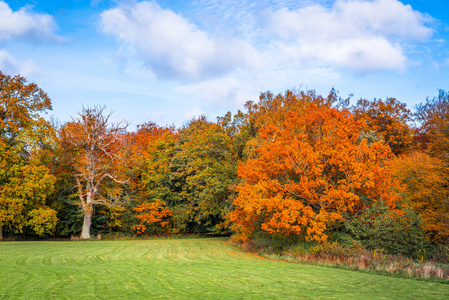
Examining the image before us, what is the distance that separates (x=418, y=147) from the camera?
37.4 m

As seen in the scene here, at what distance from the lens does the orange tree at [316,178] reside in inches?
698

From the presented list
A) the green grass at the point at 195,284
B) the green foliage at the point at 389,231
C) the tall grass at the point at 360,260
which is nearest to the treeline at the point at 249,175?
the green foliage at the point at 389,231

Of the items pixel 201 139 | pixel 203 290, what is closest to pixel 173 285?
pixel 203 290

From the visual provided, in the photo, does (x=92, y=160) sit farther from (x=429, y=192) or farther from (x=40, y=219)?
(x=429, y=192)

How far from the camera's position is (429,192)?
815 inches

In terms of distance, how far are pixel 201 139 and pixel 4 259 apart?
72.0 feet

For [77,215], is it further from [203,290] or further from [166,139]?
[203,290]

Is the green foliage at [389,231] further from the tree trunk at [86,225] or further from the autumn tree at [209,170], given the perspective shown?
the tree trunk at [86,225]

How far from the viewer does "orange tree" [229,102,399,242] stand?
17.7 metres

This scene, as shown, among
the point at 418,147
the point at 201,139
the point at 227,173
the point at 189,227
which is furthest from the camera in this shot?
the point at 189,227

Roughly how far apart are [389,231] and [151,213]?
79.5 feet

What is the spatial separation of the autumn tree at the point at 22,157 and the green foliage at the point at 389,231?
25428 millimetres

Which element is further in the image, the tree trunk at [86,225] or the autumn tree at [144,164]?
the autumn tree at [144,164]

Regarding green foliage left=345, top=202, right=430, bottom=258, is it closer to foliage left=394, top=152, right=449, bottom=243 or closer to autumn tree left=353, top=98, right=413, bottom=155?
foliage left=394, top=152, right=449, bottom=243
